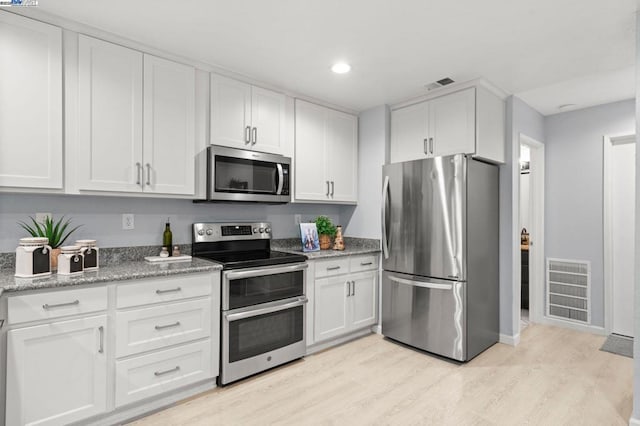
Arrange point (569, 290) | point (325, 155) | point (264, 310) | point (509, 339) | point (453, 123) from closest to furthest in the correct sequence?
point (264, 310) → point (453, 123) → point (509, 339) → point (325, 155) → point (569, 290)

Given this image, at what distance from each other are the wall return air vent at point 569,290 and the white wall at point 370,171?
7.06 ft

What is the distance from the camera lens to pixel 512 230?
132 inches

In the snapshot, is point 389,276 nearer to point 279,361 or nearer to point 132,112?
point 279,361

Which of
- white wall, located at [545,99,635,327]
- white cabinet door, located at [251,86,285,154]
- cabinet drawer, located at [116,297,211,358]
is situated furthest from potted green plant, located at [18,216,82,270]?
white wall, located at [545,99,635,327]

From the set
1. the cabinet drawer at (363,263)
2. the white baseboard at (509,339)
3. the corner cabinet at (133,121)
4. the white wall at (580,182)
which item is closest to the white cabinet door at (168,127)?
the corner cabinet at (133,121)

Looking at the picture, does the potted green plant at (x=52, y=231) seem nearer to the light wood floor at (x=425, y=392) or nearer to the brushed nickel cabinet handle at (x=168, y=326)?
the brushed nickel cabinet handle at (x=168, y=326)

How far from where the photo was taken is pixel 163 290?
220 cm

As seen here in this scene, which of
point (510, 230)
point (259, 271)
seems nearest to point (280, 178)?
point (259, 271)

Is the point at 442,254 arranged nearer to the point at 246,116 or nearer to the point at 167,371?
the point at 246,116

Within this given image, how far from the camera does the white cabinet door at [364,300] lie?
11.3ft

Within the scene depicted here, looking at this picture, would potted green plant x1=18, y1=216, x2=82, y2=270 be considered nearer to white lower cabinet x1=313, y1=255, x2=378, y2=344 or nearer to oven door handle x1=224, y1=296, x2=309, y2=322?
oven door handle x1=224, y1=296, x2=309, y2=322

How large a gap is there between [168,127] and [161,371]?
1673 mm

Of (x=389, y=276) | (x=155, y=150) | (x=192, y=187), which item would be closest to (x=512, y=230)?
(x=389, y=276)

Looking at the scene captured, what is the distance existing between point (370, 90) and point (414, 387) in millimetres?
2582
